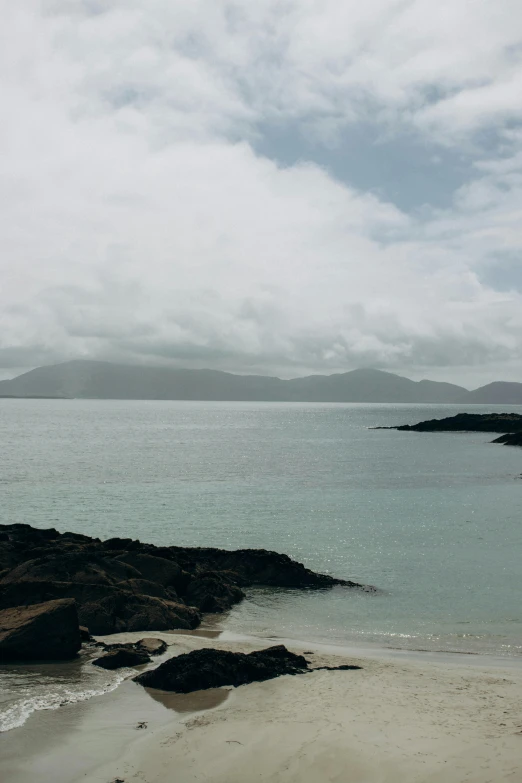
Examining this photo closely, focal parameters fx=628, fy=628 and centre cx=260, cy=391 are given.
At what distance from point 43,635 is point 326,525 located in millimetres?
24361

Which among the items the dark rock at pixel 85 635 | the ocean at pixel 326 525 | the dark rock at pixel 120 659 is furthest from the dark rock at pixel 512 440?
the dark rock at pixel 120 659

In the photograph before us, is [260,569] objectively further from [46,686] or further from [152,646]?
[46,686]

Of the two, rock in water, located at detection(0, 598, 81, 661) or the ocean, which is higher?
rock in water, located at detection(0, 598, 81, 661)

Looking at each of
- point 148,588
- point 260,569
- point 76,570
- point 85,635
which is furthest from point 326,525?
point 85,635

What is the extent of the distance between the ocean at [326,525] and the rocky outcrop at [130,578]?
123 cm

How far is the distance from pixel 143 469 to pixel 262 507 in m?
26.0

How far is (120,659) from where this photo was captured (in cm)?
1449

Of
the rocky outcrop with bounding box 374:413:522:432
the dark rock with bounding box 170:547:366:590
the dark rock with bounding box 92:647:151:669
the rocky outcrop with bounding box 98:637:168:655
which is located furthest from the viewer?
the rocky outcrop with bounding box 374:413:522:432

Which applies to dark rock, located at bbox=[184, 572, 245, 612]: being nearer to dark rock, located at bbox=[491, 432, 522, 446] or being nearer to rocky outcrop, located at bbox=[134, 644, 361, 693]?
rocky outcrop, located at bbox=[134, 644, 361, 693]

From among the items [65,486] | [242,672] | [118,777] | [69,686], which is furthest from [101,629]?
[65,486]

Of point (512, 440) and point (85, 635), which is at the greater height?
point (85, 635)

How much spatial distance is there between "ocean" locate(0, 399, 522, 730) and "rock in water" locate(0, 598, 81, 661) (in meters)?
0.44

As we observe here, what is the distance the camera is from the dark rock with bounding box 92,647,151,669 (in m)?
14.3

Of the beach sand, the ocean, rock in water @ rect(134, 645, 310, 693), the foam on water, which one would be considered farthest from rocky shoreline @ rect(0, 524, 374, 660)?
the beach sand
